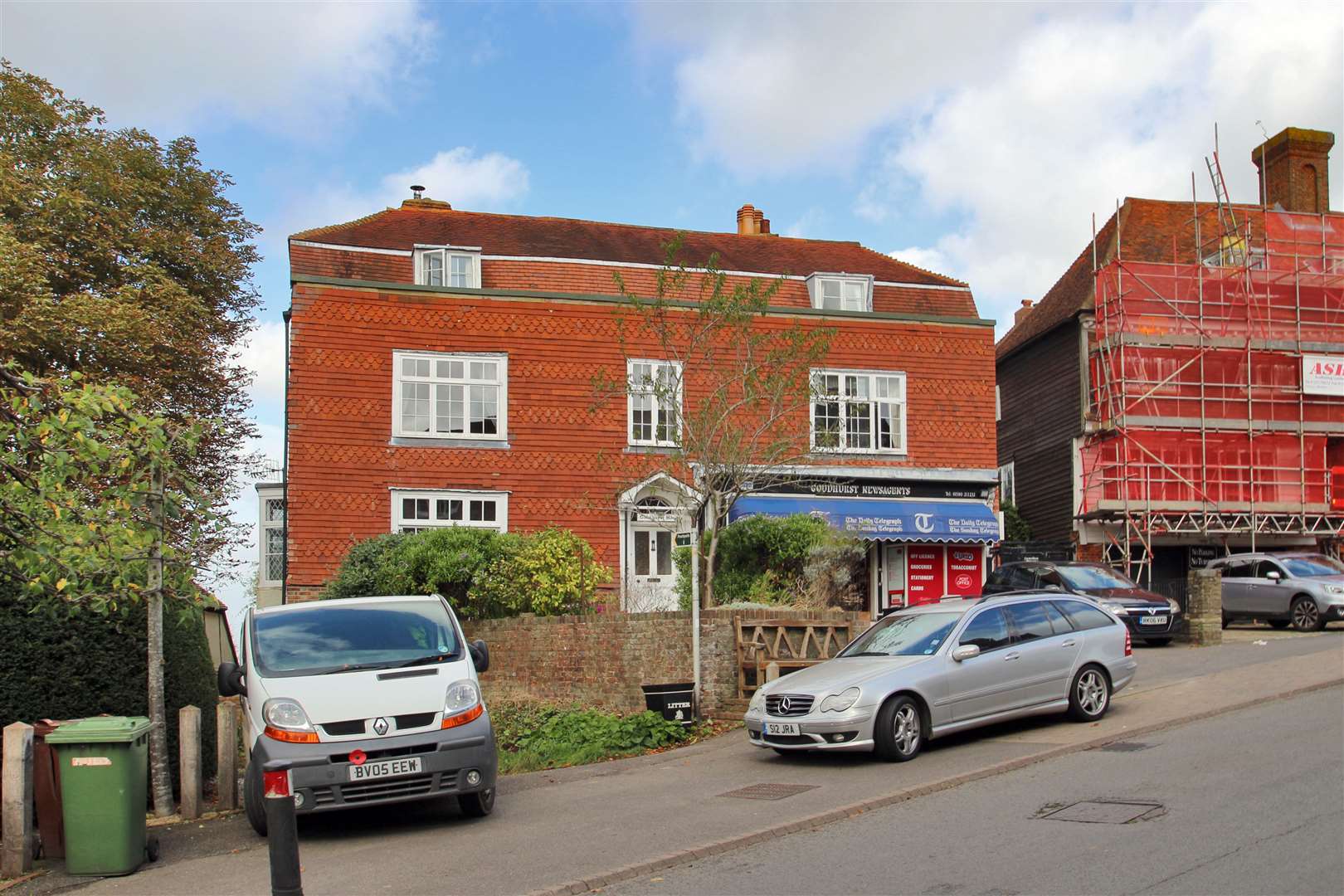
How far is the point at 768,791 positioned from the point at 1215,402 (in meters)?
25.7

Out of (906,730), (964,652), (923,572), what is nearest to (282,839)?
(906,730)

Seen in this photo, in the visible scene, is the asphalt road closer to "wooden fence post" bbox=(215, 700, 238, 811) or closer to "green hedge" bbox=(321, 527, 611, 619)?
"wooden fence post" bbox=(215, 700, 238, 811)

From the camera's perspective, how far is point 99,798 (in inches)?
361

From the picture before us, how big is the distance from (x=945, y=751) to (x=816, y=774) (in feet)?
4.99

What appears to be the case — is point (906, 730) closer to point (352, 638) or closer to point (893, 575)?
point (352, 638)

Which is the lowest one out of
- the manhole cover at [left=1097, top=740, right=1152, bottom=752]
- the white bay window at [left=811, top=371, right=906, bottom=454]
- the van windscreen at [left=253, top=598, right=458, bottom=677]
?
the manhole cover at [left=1097, top=740, right=1152, bottom=752]

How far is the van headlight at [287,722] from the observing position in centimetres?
971

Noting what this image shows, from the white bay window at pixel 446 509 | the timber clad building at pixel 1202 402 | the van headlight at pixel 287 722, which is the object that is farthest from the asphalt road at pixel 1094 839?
the timber clad building at pixel 1202 402

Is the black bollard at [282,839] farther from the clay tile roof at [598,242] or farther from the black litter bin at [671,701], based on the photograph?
the clay tile roof at [598,242]

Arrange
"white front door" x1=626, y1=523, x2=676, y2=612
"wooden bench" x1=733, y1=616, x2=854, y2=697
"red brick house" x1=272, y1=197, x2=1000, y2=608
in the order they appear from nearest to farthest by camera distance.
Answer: "wooden bench" x1=733, y1=616, x2=854, y2=697
"red brick house" x1=272, y1=197, x2=1000, y2=608
"white front door" x1=626, y1=523, x2=676, y2=612

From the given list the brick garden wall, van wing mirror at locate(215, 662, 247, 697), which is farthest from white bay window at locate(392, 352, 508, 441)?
van wing mirror at locate(215, 662, 247, 697)

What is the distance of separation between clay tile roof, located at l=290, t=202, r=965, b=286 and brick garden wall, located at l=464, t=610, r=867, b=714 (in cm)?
1174

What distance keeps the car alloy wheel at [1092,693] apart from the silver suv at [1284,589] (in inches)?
481

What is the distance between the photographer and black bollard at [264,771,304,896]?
543 cm
